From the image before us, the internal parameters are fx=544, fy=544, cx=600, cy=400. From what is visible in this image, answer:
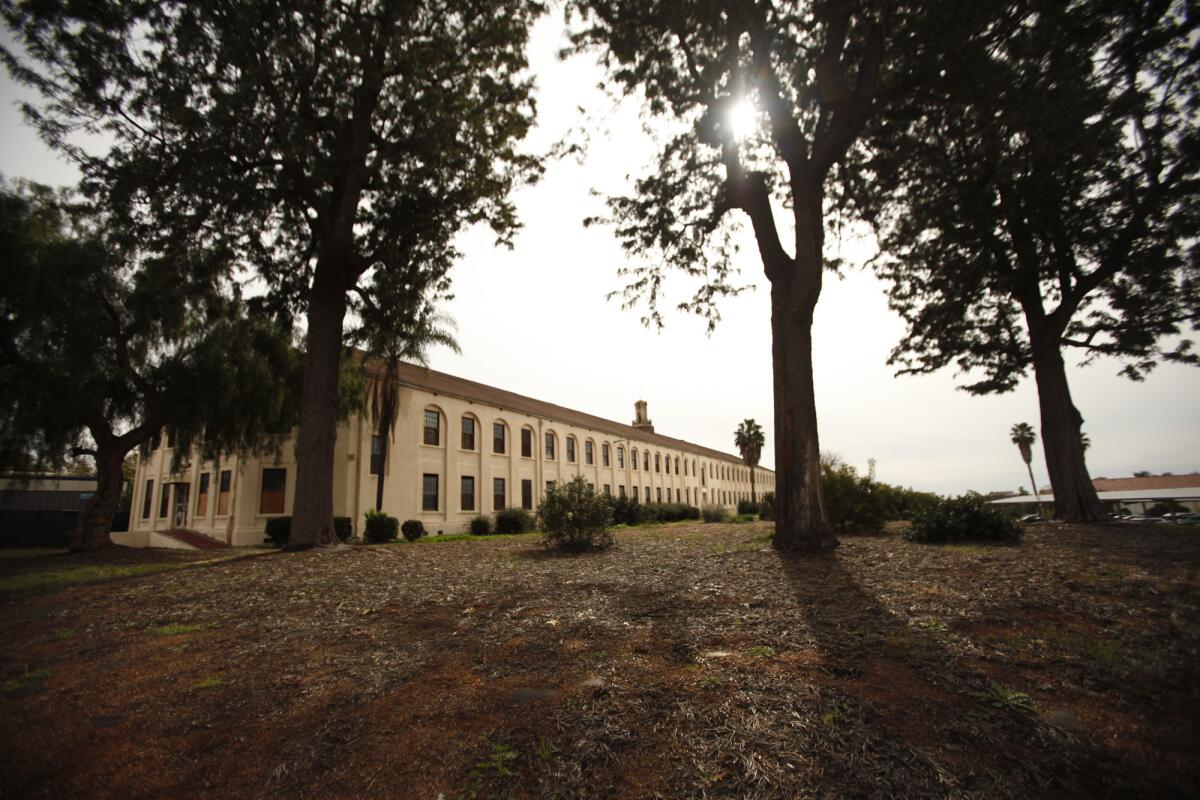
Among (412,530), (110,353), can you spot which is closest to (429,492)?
(412,530)

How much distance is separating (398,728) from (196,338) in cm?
1920

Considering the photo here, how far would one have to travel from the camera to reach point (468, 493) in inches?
1259

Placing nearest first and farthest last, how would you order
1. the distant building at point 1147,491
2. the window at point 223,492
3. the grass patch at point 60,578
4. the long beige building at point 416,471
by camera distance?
the grass patch at point 60,578 < the long beige building at point 416,471 < the window at point 223,492 < the distant building at point 1147,491

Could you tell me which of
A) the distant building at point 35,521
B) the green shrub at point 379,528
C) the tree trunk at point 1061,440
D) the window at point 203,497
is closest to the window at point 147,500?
the distant building at point 35,521

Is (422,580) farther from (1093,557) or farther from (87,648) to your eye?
(1093,557)

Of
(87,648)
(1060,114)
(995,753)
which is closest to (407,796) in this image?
(995,753)

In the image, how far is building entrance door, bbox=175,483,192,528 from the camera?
29094 millimetres

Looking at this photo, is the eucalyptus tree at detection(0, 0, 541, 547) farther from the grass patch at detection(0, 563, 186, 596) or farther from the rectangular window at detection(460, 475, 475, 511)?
the rectangular window at detection(460, 475, 475, 511)

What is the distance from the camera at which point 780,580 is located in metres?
7.08

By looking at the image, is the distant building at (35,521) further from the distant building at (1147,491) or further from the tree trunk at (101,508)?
the distant building at (1147,491)

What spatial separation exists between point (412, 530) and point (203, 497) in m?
11.7

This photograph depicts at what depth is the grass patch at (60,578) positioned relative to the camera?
30.7ft

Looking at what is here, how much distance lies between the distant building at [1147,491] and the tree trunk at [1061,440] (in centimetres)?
2358

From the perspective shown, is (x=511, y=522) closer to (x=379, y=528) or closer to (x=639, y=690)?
(x=379, y=528)
